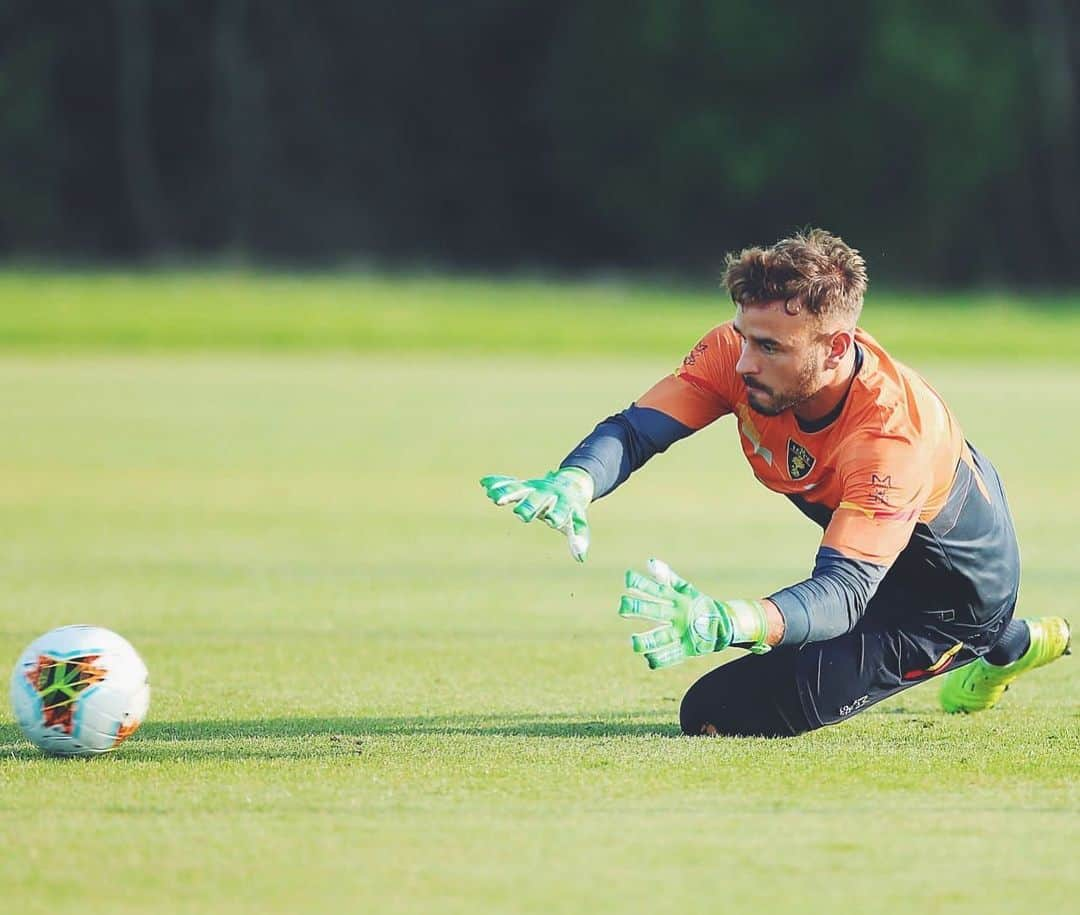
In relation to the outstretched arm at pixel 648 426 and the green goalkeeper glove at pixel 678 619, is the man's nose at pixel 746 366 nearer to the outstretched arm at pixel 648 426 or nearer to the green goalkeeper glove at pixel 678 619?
the outstretched arm at pixel 648 426

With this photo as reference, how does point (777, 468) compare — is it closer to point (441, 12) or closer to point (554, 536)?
point (554, 536)

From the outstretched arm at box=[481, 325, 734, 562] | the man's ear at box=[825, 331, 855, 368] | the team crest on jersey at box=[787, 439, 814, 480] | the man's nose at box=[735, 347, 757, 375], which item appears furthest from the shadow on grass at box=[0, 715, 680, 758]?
the man's ear at box=[825, 331, 855, 368]

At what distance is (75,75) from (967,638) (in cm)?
4981

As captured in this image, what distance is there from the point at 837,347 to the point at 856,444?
1.23 feet

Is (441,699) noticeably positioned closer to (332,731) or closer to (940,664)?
(332,731)

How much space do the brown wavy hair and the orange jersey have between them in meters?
0.31

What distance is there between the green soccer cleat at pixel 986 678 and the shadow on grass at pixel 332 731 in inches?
53.1

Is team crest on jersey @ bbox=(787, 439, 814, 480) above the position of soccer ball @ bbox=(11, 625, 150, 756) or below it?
above

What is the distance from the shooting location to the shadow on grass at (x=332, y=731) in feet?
23.7

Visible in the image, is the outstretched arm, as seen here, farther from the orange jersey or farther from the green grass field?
the green grass field

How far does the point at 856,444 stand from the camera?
6.91 metres

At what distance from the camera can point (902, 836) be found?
19.3ft

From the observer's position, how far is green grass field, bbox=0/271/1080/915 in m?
5.47

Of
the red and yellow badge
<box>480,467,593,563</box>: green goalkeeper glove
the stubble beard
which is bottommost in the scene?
the red and yellow badge
